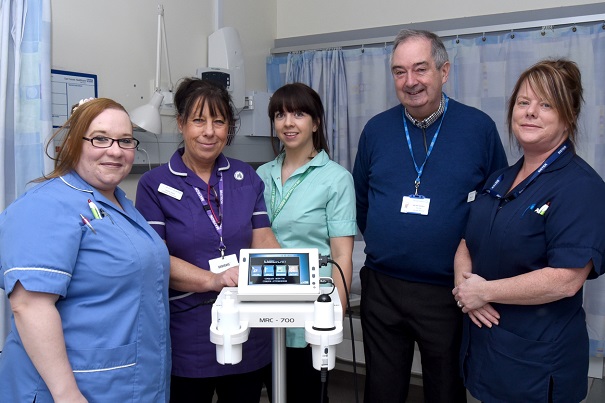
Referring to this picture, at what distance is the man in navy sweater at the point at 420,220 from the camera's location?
179cm

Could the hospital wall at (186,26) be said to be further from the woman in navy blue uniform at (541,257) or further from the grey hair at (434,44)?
the woman in navy blue uniform at (541,257)

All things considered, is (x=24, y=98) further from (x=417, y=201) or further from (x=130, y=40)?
(x=417, y=201)

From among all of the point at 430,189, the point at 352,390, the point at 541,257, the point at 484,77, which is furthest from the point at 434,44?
the point at 352,390

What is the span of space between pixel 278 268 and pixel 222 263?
1.32 feet

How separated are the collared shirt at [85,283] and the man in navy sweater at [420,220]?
82 cm

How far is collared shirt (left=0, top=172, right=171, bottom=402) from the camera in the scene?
46.4 inches

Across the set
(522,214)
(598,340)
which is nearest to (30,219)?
(522,214)

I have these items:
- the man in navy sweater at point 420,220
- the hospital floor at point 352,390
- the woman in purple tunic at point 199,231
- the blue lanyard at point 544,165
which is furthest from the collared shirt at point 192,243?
the hospital floor at point 352,390

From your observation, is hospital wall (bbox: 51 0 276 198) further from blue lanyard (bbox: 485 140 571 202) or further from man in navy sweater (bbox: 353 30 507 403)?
blue lanyard (bbox: 485 140 571 202)

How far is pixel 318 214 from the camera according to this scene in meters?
1.85

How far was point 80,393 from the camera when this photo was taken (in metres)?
1.22

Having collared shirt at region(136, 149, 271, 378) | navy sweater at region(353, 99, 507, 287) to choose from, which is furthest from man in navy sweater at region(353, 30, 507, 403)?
collared shirt at region(136, 149, 271, 378)

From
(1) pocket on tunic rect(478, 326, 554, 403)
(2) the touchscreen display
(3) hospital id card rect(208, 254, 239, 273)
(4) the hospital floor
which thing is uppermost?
(2) the touchscreen display

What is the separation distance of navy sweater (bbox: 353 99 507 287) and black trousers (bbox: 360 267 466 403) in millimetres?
52
